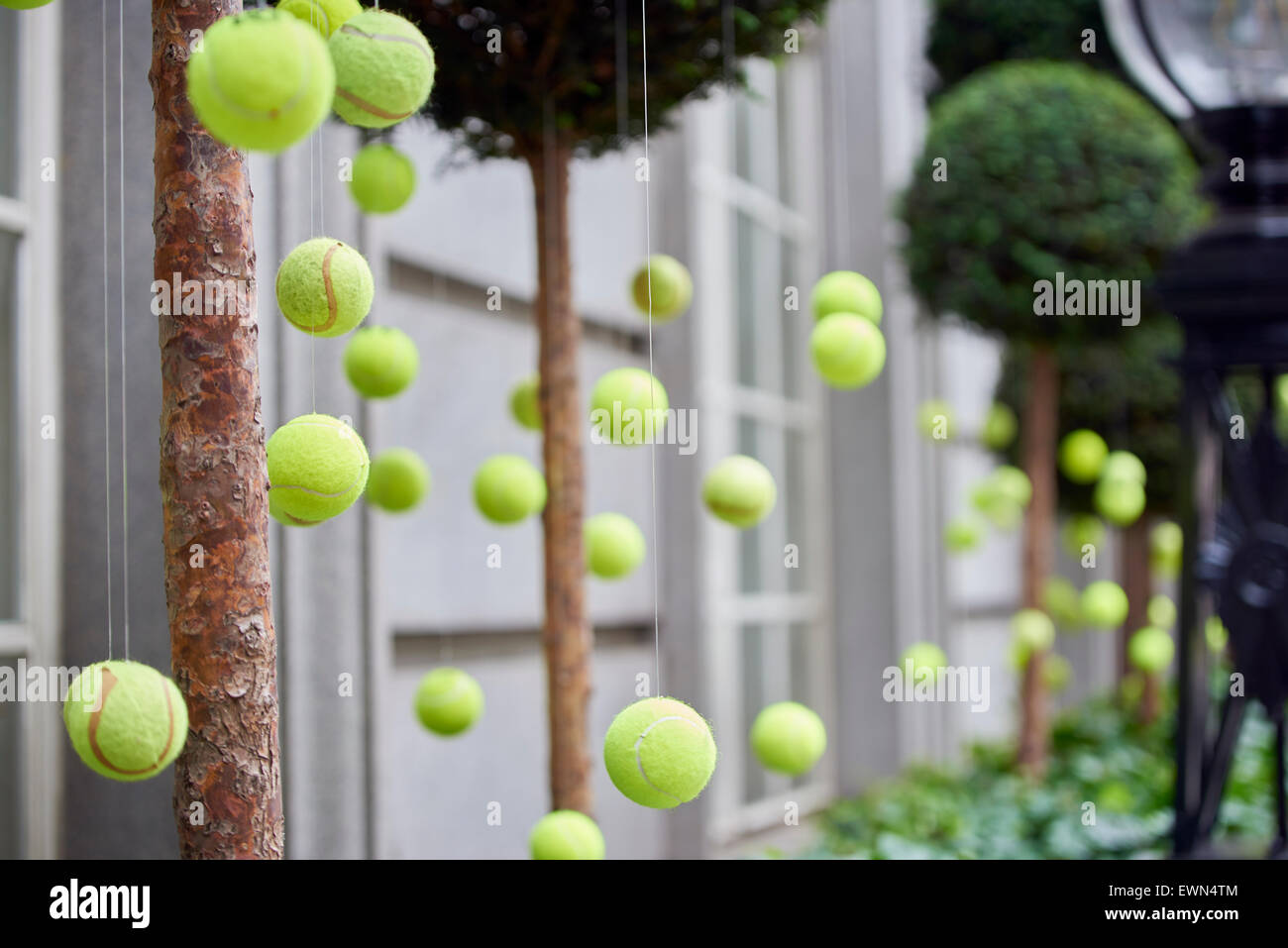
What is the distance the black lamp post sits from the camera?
7.09 feet

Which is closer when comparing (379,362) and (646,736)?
(646,736)

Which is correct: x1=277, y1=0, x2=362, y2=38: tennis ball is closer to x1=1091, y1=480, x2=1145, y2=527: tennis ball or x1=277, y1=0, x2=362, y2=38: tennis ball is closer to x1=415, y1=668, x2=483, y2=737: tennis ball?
x1=415, y1=668, x2=483, y2=737: tennis ball

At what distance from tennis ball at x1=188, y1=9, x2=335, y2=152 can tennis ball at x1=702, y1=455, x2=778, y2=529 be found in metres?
0.84

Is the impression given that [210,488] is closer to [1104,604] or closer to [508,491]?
[508,491]

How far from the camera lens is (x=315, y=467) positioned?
1060 mm

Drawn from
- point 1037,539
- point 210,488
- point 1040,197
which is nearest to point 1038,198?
point 1040,197

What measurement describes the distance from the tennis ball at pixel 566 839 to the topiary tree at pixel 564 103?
0.27 metres

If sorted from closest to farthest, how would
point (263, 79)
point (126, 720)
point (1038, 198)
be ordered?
point (263, 79), point (126, 720), point (1038, 198)

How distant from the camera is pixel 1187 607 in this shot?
223 centimetres

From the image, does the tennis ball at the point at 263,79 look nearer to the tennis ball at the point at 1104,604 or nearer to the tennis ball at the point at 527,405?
the tennis ball at the point at 527,405

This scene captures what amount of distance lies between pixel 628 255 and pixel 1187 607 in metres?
1.86

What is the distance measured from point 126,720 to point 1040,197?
136 inches
